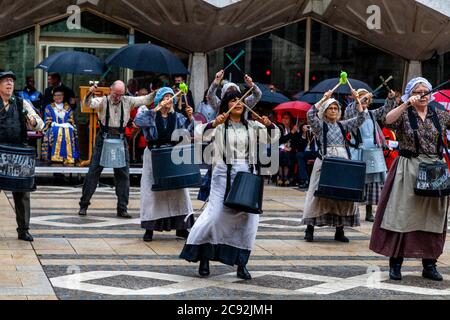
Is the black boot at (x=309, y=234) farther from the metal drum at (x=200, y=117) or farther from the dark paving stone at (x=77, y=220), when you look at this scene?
the metal drum at (x=200, y=117)

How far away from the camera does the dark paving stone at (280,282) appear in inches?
347

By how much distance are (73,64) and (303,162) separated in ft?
14.5

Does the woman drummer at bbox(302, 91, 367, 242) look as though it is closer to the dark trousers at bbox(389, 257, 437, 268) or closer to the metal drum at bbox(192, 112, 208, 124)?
the dark trousers at bbox(389, 257, 437, 268)

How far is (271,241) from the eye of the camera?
457 inches

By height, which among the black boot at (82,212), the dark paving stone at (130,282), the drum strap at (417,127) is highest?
the drum strap at (417,127)

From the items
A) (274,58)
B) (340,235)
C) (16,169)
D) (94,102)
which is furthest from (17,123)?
(274,58)

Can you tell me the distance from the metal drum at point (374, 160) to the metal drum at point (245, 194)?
15.9 ft

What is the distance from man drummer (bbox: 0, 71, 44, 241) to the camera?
35.4 ft

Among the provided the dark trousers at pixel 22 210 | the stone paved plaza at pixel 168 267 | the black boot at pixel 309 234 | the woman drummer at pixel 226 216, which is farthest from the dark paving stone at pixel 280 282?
the dark trousers at pixel 22 210

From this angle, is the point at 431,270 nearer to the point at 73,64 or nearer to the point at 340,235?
the point at 340,235

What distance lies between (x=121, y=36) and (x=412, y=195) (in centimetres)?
1315

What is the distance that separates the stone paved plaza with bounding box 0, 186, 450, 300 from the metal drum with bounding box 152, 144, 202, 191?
2.14 ft

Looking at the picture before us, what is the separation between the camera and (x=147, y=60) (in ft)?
56.9
